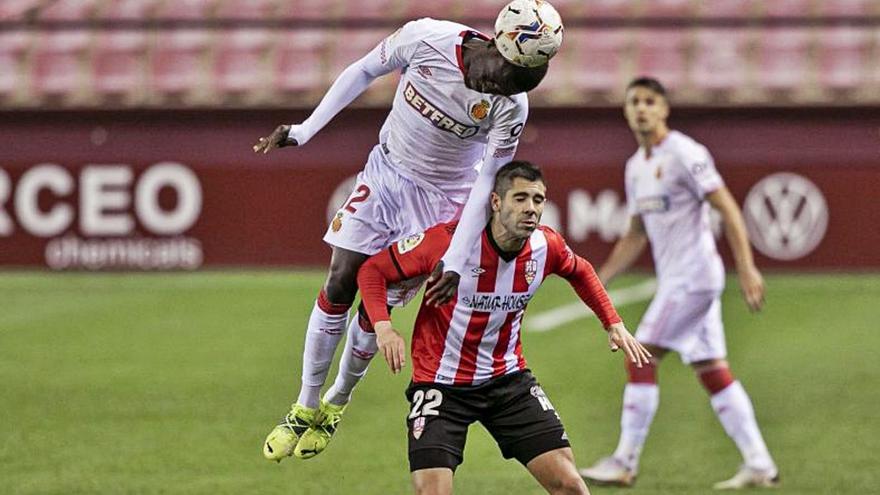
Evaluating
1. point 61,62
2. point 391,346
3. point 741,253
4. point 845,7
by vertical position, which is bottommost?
point 61,62

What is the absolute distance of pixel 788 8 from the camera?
23484 mm

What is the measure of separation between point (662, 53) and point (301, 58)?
16.1 feet

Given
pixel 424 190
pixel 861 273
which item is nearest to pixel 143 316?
pixel 861 273

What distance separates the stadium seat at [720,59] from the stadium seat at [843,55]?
103 cm

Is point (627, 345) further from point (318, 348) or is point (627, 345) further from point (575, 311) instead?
point (575, 311)

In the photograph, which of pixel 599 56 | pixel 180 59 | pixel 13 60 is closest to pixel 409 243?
pixel 599 56

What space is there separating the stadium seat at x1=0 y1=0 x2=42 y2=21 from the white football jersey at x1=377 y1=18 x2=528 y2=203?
17152mm

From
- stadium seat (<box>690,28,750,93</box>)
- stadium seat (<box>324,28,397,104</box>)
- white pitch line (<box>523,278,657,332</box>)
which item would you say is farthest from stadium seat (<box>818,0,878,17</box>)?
stadium seat (<box>324,28,397,104</box>)

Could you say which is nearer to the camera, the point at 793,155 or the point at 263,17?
the point at 793,155

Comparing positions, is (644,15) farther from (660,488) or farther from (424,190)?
(424,190)

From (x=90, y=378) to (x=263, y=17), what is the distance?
33.5ft

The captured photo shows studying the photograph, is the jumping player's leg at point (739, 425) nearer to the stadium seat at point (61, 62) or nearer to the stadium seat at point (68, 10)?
the stadium seat at point (61, 62)

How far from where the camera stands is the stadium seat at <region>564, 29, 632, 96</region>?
22.4m

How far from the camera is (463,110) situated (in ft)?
23.4
